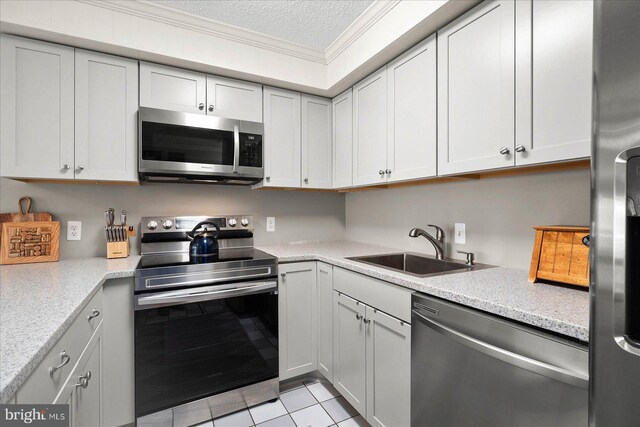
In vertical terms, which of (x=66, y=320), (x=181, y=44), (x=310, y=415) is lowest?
(x=310, y=415)

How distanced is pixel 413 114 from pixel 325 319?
1390 mm

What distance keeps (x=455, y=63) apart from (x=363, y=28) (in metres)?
0.73

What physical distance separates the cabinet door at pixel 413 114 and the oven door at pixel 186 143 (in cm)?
106

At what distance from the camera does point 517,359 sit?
35.9 inches

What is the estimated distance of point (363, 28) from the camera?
1.91 meters

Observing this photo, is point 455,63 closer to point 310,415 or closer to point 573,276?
point 573,276

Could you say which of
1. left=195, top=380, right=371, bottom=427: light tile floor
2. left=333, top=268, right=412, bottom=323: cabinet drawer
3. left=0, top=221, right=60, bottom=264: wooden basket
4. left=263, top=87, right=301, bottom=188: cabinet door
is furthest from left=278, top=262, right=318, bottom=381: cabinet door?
left=0, top=221, right=60, bottom=264: wooden basket

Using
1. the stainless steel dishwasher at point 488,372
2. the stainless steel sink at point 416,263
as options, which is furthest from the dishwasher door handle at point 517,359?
the stainless steel sink at point 416,263

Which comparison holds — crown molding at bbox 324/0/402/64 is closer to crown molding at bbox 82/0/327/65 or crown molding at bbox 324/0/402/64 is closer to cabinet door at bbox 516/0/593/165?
crown molding at bbox 82/0/327/65

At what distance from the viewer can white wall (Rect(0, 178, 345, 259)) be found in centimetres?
194

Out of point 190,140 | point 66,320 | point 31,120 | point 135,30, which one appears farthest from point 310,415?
point 135,30

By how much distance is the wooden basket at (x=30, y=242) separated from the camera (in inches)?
68.4

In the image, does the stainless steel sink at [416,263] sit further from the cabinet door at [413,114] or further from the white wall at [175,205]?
the white wall at [175,205]

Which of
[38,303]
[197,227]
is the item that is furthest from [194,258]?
[38,303]
